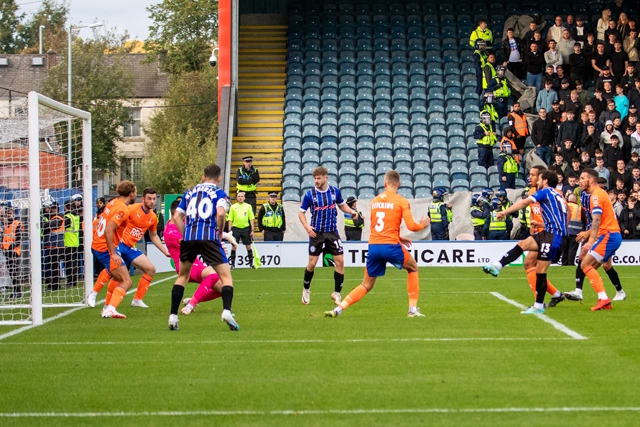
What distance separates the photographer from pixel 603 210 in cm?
1430

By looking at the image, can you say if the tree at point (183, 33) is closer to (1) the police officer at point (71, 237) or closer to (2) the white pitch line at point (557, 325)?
(1) the police officer at point (71, 237)

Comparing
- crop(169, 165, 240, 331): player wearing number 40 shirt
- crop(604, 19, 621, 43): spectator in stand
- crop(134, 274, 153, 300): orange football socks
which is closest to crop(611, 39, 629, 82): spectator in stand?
crop(604, 19, 621, 43): spectator in stand

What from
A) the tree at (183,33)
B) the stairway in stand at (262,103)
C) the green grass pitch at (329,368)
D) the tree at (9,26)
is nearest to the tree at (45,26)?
the tree at (9,26)

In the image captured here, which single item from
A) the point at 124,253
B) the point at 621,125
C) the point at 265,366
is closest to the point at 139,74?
the point at 621,125

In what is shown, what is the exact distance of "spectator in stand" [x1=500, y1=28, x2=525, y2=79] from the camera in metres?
31.6

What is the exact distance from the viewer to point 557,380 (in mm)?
8391

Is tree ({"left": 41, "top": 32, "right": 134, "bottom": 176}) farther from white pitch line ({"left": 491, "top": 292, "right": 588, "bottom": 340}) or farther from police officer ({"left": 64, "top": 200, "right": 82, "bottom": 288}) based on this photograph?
white pitch line ({"left": 491, "top": 292, "right": 588, "bottom": 340})

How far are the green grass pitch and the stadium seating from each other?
15972 mm

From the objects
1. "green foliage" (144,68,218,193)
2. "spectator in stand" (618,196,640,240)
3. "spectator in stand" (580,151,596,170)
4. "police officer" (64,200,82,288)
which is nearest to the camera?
"police officer" (64,200,82,288)

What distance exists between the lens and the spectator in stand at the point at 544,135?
92.0 ft

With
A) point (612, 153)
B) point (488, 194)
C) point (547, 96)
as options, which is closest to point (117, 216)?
point (488, 194)

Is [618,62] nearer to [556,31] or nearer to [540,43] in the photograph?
[556,31]

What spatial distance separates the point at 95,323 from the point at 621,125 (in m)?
19.2

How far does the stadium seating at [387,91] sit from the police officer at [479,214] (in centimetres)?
265
